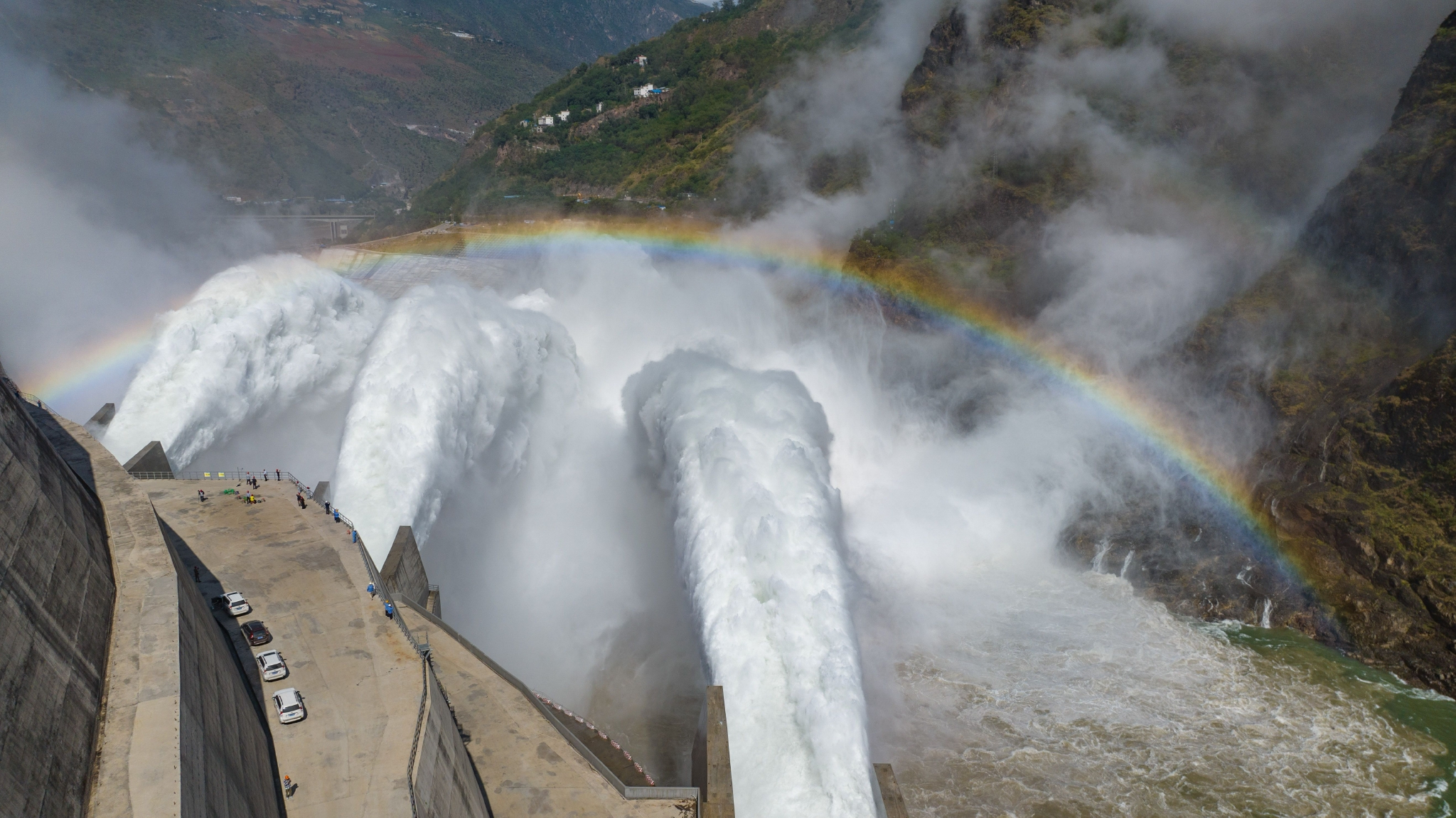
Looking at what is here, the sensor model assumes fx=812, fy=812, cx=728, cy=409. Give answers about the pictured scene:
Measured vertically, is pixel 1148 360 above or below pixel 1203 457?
above

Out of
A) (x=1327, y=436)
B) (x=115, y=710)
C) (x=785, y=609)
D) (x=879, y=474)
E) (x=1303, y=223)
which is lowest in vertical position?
(x=115, y=710)

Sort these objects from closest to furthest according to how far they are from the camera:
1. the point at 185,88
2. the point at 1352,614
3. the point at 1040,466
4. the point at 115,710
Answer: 1. the point at 115,710
2. the point at 1352,614
3. the point at 1040,466
4. the point at 185,88

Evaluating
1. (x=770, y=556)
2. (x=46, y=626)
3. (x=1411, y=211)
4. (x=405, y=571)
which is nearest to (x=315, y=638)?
(x=405, y=571)

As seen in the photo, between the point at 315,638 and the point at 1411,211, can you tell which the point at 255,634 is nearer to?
the point at 315,638

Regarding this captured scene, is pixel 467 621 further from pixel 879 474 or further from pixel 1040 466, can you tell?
pixel 1040 466

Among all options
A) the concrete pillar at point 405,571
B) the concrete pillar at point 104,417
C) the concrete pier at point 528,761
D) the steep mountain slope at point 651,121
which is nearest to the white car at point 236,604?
the concrete pillar at point 405,571

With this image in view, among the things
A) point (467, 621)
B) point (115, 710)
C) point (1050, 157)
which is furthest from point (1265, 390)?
point (115, 710)

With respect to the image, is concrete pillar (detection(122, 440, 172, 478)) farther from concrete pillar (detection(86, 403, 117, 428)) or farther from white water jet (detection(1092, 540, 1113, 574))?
white water jet (detection(1092, 540, 1113, 574))
